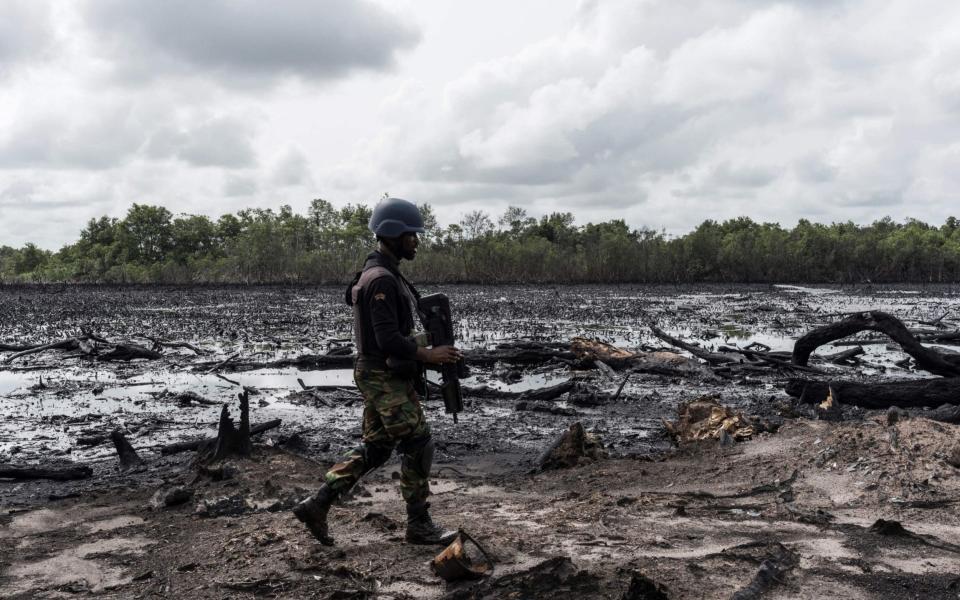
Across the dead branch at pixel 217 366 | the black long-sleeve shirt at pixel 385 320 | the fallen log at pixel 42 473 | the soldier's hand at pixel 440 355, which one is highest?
the black long-sleeve shirt at pixel 385 320

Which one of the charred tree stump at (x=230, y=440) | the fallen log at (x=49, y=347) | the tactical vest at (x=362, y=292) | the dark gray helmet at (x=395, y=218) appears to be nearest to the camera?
the tactical vest at (x=362, y=292)

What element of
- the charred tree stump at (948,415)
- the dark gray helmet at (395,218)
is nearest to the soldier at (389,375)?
the dark gray helmet at (395,218)

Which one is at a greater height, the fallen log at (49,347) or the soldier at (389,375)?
the soldier at (389,375)

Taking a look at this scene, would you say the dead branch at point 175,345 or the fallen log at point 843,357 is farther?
the dead branch at point 175,345

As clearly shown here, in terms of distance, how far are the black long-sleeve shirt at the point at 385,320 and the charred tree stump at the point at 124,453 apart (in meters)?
4.01

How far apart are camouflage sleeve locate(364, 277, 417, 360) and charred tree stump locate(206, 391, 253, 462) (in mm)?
2662

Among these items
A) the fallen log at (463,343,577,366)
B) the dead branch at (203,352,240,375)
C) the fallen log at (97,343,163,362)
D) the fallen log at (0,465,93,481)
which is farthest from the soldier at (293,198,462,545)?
the fallen log at (97,343,163,362)

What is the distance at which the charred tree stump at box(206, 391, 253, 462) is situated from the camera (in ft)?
20.4

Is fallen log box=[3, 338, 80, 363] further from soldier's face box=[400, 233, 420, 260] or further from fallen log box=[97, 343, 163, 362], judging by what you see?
soldier's face box=[400, 233, 420, 260]

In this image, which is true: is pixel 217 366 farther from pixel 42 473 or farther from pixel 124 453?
pixel 42 473

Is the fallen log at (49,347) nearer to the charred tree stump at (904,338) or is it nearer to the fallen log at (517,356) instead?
the fallen log at (517,356)

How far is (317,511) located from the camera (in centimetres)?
423

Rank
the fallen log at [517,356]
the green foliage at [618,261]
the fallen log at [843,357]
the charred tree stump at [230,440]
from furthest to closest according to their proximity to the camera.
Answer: the green foliage at [618,261] → the fallen log at [843,357] → the fallen log at [517,356] → the charred tree stump at [230,440]

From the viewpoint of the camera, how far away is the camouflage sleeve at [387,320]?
4156 mm
